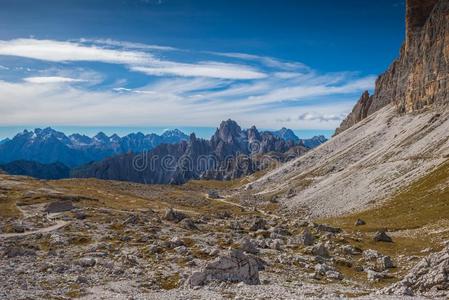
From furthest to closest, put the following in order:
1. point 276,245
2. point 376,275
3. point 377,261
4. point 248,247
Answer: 1. point 276,245
2. point 248,247
3. point 377,261
4. point 376,275

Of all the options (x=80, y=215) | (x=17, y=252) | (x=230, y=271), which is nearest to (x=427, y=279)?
(x=230, y=271)

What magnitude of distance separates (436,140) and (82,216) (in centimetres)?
13257

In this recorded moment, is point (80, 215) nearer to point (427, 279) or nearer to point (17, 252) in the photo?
point (17, 252)

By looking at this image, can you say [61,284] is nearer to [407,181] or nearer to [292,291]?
[292,291]

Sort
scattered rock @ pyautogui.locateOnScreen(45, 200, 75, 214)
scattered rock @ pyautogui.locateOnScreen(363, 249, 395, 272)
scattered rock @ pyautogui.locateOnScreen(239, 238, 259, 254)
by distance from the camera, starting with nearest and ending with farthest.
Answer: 1. scattered rock @ pyautogui.locateOnScreen(363, 249, 395, 272)
2. scattered rock @ pyautogui.locateOnScreen(239, 238, 259, 254)
3. scattered rock @ pyautogui.locateOnScreen(45, 200, 75, 214)

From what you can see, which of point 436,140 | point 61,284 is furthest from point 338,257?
point 436,140

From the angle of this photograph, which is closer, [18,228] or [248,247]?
[248,247]

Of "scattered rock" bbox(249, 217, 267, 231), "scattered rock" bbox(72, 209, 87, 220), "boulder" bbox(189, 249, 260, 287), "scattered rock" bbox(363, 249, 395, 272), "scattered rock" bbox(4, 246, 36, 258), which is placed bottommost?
"scattered rock" bbox(249, 217, 267, 231)

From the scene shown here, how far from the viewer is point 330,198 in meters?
157

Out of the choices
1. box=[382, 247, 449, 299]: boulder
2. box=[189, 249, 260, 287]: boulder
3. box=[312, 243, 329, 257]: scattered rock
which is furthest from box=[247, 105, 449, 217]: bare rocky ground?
box=[189, 249, 260, 287]: boulder

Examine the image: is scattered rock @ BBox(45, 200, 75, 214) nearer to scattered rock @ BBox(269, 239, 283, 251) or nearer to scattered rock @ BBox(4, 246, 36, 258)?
scattered rock @ BBox(4, 246, 36, 258)

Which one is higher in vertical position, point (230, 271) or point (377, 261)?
point (230, 271)

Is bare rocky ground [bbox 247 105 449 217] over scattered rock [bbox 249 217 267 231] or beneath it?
over

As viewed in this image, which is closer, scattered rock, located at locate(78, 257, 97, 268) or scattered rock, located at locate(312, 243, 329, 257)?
scattered rock, located at locate(78, 257, 97, 268)
